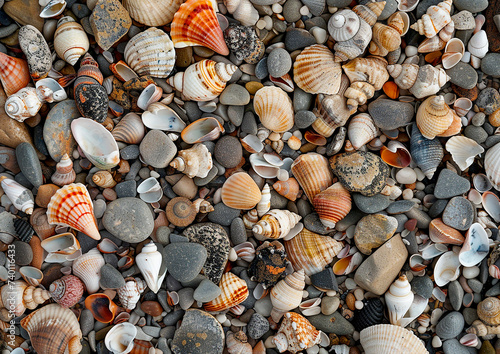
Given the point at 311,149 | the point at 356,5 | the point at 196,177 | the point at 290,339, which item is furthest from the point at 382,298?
the point at 356,5

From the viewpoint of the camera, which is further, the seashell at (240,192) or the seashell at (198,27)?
the seashell at (240,192)

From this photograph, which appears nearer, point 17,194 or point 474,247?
point 17,194

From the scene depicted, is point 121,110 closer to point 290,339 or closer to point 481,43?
point 290,339

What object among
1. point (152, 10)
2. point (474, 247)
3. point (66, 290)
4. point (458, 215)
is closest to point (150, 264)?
point (66, 290)

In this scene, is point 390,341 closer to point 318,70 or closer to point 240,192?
point 240,192

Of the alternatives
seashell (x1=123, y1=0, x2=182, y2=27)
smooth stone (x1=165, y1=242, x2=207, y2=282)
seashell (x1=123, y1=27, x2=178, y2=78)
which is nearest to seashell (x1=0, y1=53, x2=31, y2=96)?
seashell (x1=123, y1=27, x2=178, y2=78)

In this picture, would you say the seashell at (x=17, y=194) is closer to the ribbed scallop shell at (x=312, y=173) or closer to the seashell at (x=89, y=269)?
the seashell at (x=89, y=269)

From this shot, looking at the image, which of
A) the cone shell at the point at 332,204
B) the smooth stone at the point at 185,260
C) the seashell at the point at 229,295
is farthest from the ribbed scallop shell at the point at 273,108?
the seashell at the point at 229,295
